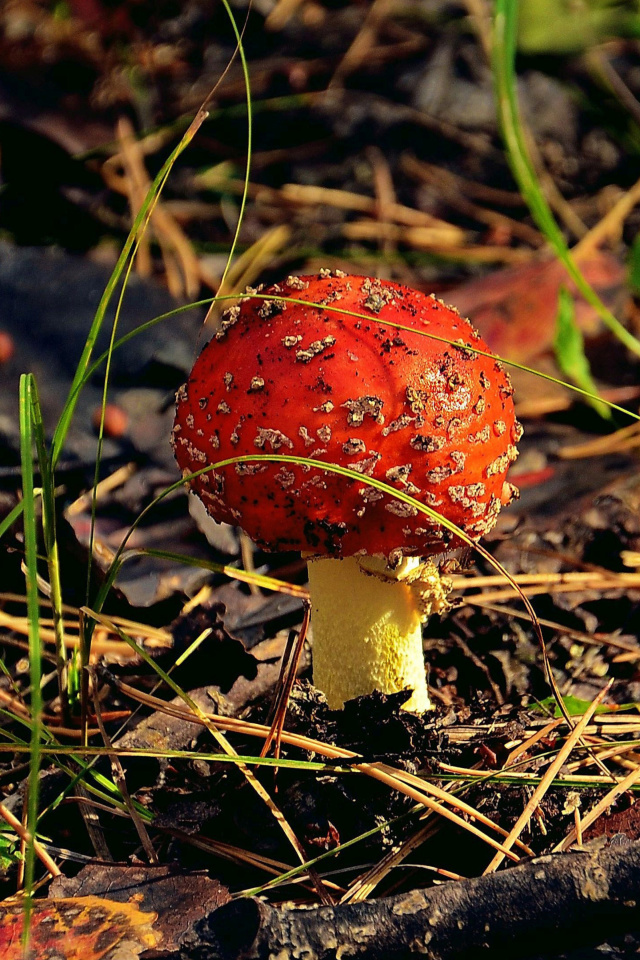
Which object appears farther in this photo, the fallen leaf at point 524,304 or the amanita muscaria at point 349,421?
the fallen leaf at point 524,304

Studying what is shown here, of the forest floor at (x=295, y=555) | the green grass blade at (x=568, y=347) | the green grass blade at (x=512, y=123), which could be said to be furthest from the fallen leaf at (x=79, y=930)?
the green grass blade at (x=568, y=347)

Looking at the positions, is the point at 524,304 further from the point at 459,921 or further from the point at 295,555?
the point at 459,921

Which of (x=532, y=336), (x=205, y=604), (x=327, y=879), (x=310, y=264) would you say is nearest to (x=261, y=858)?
(x=327, y=879)

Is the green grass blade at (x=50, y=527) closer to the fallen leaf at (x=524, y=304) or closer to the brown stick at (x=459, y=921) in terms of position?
the brown stick at (x=459, y=921)

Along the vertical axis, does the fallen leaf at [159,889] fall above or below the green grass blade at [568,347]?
below

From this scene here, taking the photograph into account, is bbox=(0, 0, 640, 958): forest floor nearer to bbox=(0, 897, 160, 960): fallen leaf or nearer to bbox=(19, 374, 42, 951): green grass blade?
bbox=(0, 897, 160, 960): fallen leaf

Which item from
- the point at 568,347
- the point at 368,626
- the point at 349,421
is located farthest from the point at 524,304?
the point at 349,421

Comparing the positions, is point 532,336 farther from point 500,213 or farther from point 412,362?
point 412,362
